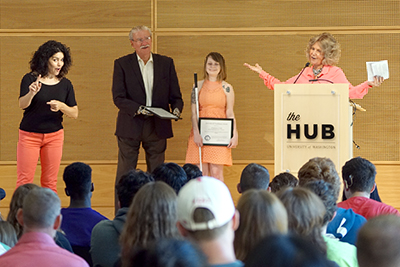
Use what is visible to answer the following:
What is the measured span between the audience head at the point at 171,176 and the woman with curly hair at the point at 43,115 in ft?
6.00

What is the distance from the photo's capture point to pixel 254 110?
5.58m

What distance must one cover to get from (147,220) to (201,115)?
3277 millimetres

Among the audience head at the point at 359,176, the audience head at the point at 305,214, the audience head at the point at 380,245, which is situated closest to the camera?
the audience head at the point at 380,245

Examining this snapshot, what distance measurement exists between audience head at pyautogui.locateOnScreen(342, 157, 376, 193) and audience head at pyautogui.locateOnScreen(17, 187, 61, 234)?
1.62 meters

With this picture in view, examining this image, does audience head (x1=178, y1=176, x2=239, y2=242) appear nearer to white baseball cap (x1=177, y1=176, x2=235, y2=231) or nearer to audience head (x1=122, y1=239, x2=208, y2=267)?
white baseball cap (x1=177, y1=176, x2=235, y2=231)

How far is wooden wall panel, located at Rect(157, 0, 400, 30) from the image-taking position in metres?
5.47

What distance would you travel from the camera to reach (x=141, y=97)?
179 inches

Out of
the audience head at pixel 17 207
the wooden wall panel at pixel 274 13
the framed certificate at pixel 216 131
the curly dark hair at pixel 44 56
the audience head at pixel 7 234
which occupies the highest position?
the wooden wall panel at pixel 274 13

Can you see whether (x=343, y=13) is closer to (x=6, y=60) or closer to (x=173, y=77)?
(x=173, y=77)

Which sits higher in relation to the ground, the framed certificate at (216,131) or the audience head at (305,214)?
the framed certificate at (216,131)

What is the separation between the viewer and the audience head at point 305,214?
162 centimetres

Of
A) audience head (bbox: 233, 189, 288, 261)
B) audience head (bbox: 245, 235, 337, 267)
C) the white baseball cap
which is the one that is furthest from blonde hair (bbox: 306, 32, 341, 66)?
audience head (bbox: 245, 235, 337, 267)

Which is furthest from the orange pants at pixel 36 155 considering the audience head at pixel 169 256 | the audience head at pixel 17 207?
the audience head at pixel 169 256

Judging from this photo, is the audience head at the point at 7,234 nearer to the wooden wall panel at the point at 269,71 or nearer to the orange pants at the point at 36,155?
the orange pants at the point at 36,155
